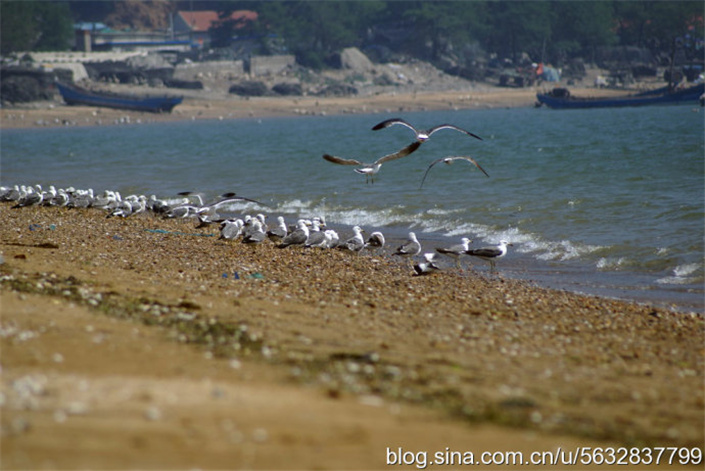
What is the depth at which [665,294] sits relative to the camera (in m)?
12.3

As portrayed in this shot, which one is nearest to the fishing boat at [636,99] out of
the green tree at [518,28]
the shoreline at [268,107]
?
the shoreline at [268,107]

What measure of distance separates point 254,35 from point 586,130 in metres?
74.7

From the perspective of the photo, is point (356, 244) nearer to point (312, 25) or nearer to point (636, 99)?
point (636, 99)

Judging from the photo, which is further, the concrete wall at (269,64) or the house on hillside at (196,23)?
the house on hillside at (196,23)

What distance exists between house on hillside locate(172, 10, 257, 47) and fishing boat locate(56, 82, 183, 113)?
168 feet

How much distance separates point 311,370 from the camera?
660cm

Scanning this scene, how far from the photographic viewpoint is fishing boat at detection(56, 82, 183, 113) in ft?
262

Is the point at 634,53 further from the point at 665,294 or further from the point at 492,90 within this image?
the point at 665,294

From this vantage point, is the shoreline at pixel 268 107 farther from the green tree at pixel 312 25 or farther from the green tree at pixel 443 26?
the green tree at pixel 312 25

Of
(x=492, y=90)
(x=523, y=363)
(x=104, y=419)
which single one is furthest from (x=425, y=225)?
(x=492, y=90)

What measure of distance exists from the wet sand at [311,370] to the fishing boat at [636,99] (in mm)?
78584

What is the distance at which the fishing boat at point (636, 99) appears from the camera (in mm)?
85188

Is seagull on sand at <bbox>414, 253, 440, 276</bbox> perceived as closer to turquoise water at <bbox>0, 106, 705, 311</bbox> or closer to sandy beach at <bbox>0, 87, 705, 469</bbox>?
sandy beach at <bbox>0, 87, 705, 469</bbox>

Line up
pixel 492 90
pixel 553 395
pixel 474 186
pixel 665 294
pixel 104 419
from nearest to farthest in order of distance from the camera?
pixel 104 419 → pixel 553 395 → pixel 665 294 → pixel 474 186 → pixel 492 90
